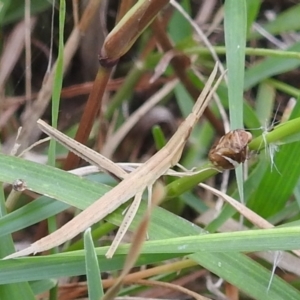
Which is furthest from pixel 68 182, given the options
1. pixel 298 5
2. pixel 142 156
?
pixel 298 5

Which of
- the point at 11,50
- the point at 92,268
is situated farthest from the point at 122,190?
the point at 11,50

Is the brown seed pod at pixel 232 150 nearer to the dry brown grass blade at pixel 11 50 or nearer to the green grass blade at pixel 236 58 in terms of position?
the green grass blade at pixel 236 58

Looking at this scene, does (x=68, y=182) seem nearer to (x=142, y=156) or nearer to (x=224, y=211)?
(x=224, y=211)

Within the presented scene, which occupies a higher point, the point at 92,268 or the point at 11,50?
the point at 11,50


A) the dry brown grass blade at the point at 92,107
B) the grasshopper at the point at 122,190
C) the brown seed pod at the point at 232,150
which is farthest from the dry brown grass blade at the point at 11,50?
the brown seed pod at the point at 232,150

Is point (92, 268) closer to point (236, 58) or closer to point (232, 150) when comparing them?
point (232, 150)
